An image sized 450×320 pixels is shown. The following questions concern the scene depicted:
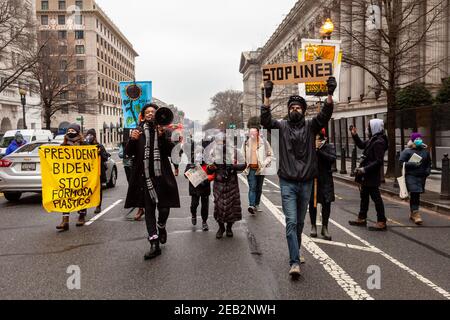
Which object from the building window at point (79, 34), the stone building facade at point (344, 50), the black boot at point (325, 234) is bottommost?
the black boot at point (325, 234)

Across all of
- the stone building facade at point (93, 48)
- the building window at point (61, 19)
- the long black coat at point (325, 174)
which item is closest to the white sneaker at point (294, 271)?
the long black coat at point (325, 174)

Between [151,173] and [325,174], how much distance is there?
293 cm

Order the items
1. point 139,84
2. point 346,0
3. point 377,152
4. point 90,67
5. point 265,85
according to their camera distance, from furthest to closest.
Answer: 1. point 90,67
2. point 346,0
3. point 139,84
4. point 377,152
5. point 265,85

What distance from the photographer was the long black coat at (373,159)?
766 centimetres

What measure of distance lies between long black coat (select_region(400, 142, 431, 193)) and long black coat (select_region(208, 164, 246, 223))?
3.41 m

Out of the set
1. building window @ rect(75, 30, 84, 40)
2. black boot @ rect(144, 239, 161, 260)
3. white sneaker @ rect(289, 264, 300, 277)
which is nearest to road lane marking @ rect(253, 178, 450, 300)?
white sneaker @ rect(289, 264, 300, 277)

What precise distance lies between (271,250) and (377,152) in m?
2.74

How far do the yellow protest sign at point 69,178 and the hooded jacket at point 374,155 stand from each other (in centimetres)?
494

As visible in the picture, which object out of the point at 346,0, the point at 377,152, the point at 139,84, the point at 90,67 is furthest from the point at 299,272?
the point at 90,67

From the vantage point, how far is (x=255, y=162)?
9.41m

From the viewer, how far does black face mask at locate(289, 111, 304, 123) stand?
5180 mm

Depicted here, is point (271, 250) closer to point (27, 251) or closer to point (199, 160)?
point (199, 160)

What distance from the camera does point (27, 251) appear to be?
6355 millimetres

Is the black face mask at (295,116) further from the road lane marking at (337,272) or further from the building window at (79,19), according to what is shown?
the building window at (79,19)
